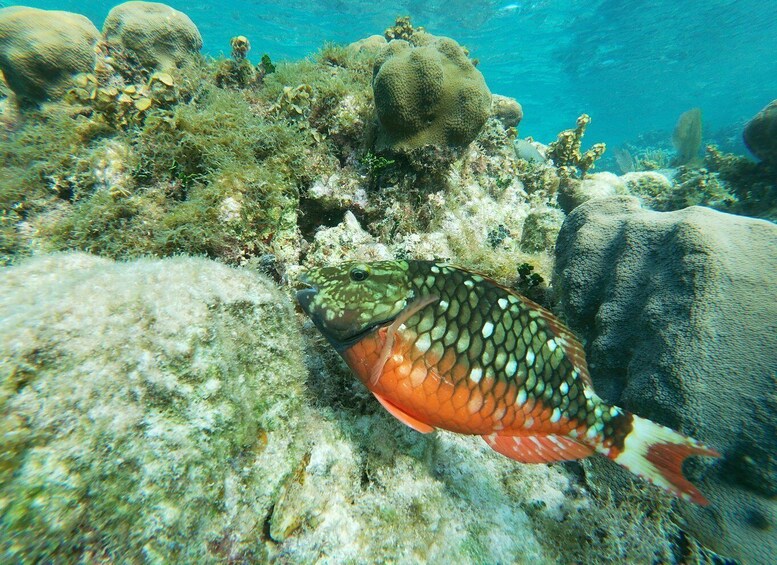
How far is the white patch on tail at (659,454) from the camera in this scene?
232 cm

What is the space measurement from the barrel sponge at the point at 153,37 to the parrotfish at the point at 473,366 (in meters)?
6.18

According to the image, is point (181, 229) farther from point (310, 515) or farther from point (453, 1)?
point (453, 1)

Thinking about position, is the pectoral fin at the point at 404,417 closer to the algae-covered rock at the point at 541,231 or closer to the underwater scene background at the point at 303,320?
the underwater scene background at the point at 303,320

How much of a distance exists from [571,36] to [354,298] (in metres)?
53.1

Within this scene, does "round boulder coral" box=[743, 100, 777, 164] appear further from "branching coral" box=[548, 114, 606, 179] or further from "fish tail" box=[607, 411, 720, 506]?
"fish tail" box=[607, 411, 720, 506]

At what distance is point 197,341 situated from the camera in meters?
1.85

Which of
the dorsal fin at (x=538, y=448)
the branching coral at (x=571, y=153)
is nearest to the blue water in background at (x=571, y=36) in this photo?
the branching coral at (x=571, y=153)

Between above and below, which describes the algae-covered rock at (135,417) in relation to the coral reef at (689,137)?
below

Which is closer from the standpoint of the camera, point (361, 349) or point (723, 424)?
point (361, 349)

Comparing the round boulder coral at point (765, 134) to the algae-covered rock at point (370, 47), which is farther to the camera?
the round boulder coral at point (765, 134)

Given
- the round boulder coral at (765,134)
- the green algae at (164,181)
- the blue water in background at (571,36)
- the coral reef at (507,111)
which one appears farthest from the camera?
the blue water in background at (571,36)

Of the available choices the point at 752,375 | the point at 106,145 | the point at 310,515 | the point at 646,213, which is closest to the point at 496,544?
the point at 310,515

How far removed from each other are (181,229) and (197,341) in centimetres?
170

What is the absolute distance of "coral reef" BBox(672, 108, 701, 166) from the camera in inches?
584
